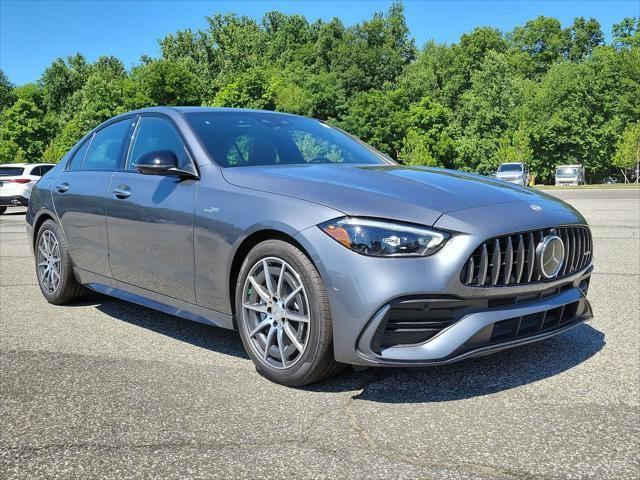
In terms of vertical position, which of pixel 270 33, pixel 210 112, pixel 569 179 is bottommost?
pixel 569 179

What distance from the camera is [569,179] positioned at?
1924 inches

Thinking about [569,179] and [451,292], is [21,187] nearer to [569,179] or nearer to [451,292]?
[451,292]

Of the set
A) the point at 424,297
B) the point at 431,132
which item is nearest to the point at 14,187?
the point at 424,297

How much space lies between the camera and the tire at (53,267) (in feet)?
17.8

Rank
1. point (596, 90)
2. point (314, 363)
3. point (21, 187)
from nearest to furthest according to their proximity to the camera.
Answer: point (314, 363) → point (21, 187) → point (596, 90)

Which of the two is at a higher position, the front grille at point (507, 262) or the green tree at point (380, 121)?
the green tree at point (380, 121)

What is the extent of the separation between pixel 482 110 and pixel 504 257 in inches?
2605

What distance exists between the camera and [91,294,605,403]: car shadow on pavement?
340 centimetres

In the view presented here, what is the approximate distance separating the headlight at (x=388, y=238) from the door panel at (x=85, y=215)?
2.31 m

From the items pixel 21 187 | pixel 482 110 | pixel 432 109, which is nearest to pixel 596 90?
pixel 482 110

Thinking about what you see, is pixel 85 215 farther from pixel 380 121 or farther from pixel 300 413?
pixel 380 121

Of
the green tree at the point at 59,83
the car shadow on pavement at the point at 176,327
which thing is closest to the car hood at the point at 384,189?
the car shadow on pavement at the point at 176,327

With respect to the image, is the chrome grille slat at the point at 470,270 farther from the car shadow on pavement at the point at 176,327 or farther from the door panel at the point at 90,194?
the door panel at the point at 90,194

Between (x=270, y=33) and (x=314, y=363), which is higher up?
(x=270, y=33)
